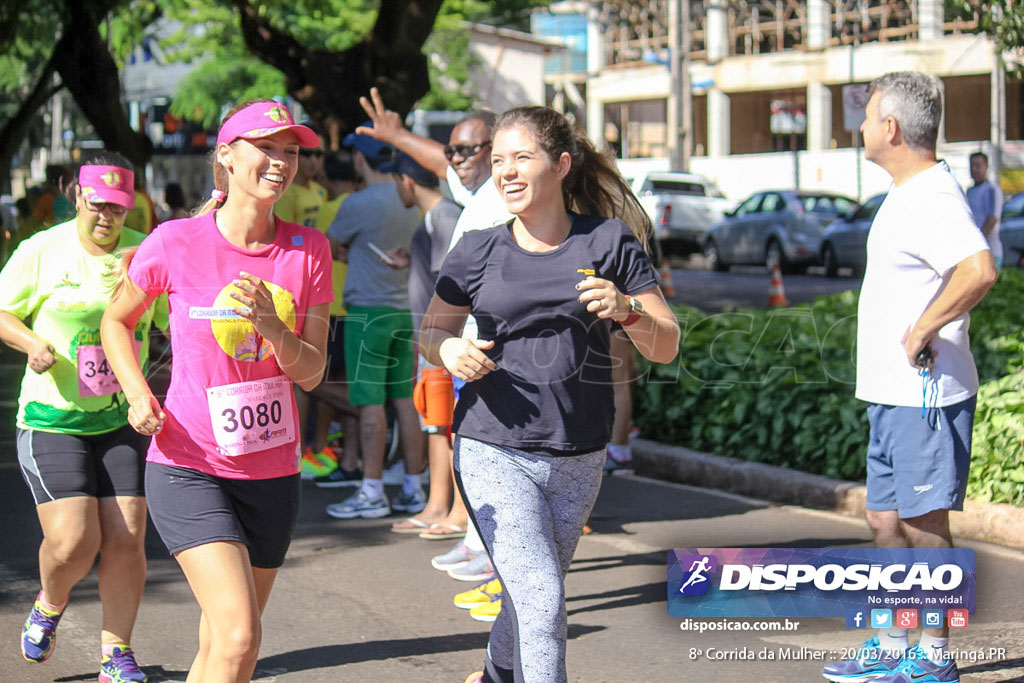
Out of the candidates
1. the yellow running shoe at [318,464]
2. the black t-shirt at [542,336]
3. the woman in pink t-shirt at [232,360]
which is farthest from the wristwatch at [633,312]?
the yellow running shoe at [318,464]

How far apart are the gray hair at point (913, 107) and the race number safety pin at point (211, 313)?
2.27 metres

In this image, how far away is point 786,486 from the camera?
25.5 ft

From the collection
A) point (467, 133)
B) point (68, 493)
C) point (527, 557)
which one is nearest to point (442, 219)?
point (467, 133)

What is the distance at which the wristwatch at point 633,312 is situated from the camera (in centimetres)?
370

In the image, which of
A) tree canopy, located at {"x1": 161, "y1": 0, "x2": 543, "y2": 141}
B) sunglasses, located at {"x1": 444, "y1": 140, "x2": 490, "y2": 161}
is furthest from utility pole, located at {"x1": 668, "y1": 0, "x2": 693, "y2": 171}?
sunglasses, located at {"x1": 444, "y1": 140, "x2": 490, "y2": 161}

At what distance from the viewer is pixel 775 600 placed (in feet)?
15.5

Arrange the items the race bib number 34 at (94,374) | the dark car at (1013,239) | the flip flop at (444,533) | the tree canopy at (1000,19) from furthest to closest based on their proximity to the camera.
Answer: the dark car at (1013,239) < the tree canopy at (1000,19) < the flip flop at (444,533) < the race bib number 34 at (94,374)

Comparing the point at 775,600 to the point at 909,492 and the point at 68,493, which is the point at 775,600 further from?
the point at 68,493

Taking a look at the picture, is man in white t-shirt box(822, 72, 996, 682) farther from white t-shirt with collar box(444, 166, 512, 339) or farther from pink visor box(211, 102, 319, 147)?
pink visor box(211, 102, 319, 147)

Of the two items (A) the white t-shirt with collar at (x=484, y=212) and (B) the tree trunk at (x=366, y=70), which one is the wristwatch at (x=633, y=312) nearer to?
(A) the white t-shirt with collar at (x=484, y=212)

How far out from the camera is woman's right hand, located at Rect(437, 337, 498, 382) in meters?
3.68

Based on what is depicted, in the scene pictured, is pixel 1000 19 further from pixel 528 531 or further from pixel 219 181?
pixel 528 531

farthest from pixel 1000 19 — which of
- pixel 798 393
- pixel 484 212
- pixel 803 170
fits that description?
pixel 803 170

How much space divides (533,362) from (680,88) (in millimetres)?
32045
